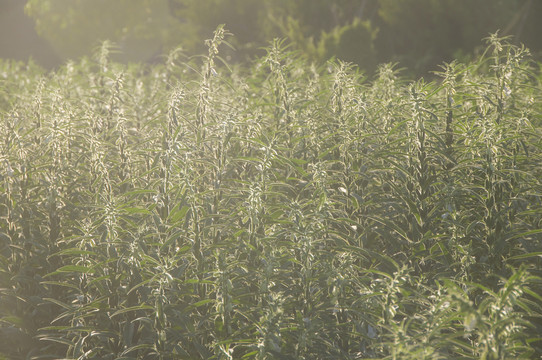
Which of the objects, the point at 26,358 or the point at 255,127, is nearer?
the point at 26,358

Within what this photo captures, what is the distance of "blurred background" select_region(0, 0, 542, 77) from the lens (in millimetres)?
16844

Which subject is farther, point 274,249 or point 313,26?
point 313,26

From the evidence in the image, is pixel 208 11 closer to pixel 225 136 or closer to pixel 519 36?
pixel 519 36

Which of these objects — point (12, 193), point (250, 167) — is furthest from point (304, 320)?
point (12, 193)

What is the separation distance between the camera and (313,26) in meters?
19.1

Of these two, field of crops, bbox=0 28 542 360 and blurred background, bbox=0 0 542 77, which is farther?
blurred background, bbox=0 0 542 77

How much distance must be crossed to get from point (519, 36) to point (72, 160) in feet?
58.9

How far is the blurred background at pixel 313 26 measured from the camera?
1684 cm

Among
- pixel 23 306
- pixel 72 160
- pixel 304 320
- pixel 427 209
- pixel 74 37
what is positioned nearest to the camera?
pixel 304 320

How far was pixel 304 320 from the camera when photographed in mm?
2693

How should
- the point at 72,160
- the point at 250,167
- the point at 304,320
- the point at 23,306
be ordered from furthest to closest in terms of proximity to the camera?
1. the point at 72,160
2. the point at 250,167
3. the point at 23,306
4. the point at 304,320

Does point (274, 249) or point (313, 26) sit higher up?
point (313, 26)

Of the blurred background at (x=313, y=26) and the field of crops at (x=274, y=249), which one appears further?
the blurred background at (x=313, y=26)

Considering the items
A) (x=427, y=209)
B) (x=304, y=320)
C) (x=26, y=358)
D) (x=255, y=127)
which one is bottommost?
(x=26, y=358)
